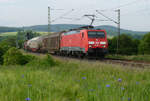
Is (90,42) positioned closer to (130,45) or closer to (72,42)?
(72,42)

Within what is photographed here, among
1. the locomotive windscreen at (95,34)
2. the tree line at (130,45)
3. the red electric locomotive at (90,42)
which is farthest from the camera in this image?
the tree line at (130,45)

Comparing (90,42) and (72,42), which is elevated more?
(90,42)

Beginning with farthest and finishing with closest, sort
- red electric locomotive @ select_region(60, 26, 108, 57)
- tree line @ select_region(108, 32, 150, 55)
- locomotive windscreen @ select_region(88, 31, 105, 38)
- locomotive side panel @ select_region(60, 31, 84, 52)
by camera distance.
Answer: tree line @ select_region(108, 32, 150, 55) < locomotive side panel @ select_region(60, 31, 84, 52) < locomotive windscreen @ select_region(88, 31, 105, 38) < red electric locomotive @ select_region(60, 26, 108, 57)

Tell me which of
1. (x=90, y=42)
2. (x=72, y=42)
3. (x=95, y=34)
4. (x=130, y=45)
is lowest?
(x=130, y=45)

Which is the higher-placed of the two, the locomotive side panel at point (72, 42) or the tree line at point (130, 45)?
the locomotive side panel at point (72, 42)

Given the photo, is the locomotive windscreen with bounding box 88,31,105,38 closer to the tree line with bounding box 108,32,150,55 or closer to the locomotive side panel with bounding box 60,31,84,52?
the locomotive side panel with bounding box 60,31,84,52

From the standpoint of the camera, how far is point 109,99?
3.27 metres

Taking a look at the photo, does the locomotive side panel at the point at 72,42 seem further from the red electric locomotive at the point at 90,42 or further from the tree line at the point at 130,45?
the tree line at the point at 130,45

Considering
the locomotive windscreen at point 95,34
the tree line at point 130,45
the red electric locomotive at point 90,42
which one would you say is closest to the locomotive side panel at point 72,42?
the red electric locomotive at point 90,42

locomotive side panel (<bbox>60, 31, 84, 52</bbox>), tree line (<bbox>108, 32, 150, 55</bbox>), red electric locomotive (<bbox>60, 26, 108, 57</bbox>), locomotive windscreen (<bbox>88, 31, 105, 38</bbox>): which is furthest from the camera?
tree line (<bbox>108, 32, 150, 55</bbox>)

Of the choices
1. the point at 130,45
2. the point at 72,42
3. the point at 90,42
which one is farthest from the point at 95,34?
the point at 130,45

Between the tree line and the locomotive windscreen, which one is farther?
the tree line

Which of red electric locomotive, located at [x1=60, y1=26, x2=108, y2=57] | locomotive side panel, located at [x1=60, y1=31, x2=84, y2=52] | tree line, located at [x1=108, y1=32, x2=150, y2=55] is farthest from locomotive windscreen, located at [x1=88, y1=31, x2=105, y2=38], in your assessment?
tree line, located at [x1=108, y1=32, x2=150, y2=55]

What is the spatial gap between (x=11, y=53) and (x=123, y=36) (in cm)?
5948
